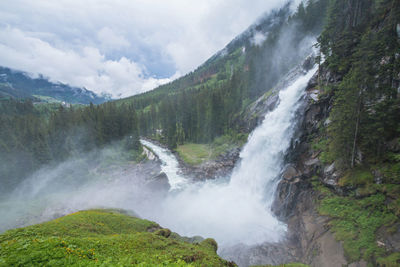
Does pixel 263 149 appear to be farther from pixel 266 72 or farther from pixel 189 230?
pixel 266 72

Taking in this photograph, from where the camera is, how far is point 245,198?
31797 mm

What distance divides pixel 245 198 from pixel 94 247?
1072 inches

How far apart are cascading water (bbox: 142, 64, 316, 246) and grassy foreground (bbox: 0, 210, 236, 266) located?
36.7 ft

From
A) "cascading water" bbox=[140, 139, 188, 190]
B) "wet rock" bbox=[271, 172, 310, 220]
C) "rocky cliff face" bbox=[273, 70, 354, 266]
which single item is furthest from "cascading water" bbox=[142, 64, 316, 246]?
"cascading water" bbox=[140, 139, 188, 190]

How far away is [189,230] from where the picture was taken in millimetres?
26406

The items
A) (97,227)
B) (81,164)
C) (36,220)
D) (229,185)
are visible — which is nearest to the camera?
(97,227)

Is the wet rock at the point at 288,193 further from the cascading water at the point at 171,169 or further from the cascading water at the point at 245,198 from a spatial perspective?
the cascading water at the point at 171,169

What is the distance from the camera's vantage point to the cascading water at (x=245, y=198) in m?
25.0

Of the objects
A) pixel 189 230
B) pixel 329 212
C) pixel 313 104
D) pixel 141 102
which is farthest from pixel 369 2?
pixel 141 102

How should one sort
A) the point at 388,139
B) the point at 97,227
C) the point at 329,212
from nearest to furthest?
the point at 97,227
the point at 388,139
the point at 329,212

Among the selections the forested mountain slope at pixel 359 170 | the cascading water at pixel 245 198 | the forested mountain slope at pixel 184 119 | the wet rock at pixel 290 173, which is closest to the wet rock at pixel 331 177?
the forested mountain slope at pixel 359 170

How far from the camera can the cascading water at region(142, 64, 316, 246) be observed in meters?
25.0

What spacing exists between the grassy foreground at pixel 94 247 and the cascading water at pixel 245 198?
11.2 metres

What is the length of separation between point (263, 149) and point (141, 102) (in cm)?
12779
